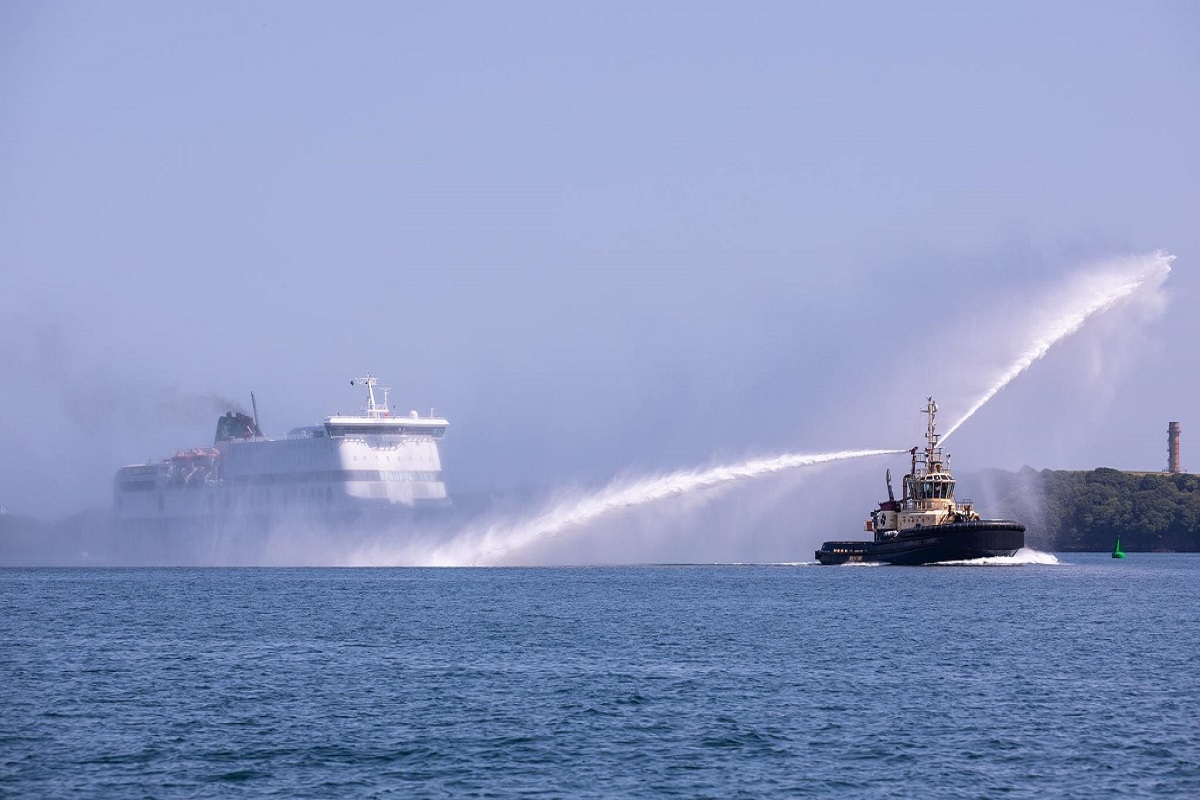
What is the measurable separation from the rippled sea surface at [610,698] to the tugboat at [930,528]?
21.8 meters

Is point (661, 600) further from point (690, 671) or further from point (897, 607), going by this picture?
point (690, 671)

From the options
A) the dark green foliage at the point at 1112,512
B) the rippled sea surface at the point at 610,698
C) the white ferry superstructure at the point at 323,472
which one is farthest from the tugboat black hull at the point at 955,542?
the dark green foliage at the point at 1112,512

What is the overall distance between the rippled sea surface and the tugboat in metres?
21.8

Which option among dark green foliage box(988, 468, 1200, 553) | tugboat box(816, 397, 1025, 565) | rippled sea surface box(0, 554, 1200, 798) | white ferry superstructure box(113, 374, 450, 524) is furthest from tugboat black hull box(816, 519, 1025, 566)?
dark green foliage box(988, 468, 1200, 553)

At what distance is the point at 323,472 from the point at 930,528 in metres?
52.6

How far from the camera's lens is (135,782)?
90.7 feet

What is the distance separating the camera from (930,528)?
9244 cm

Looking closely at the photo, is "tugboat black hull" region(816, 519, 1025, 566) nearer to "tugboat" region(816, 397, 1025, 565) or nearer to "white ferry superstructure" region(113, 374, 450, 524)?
"tugboat" region(816, 397, 1025, 565)

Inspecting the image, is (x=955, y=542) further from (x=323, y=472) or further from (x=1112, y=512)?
(x=1112, y=512)

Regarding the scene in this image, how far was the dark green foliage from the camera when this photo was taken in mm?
180000

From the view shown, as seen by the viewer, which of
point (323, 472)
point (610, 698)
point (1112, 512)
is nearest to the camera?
point (610, 698)

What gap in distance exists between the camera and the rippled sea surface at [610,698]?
28094 millimetres

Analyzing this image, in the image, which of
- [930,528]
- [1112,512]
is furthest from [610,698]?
[1112,512]

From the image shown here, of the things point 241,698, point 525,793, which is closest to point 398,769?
point 525,793
